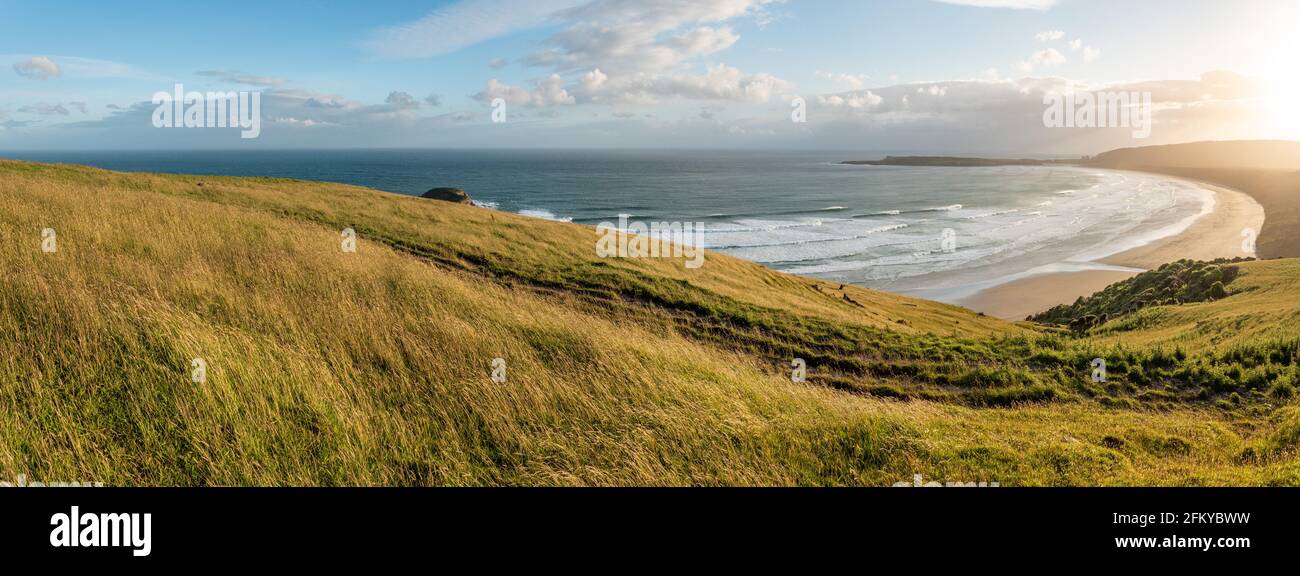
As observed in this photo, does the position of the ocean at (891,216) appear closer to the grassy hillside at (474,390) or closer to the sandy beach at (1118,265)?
the sandy beach at (1118,265)

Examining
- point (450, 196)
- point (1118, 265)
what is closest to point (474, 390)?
point (450, 196)

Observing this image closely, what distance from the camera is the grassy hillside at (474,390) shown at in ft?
16.5

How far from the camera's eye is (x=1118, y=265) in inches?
1987

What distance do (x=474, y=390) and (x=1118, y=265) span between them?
204 feet

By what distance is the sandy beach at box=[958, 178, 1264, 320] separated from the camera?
1553 inches

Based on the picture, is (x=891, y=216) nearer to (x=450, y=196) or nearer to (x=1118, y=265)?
(x=1118, y=265)

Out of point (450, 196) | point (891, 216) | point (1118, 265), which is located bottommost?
point (1118, 265)

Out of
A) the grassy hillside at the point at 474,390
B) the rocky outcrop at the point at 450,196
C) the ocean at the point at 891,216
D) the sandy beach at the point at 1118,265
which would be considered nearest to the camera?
the grassy hillside at the point at 474,390

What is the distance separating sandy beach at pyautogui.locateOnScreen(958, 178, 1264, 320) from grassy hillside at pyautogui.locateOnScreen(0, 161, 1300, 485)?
1025 inches

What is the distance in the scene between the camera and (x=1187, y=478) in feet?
19.9

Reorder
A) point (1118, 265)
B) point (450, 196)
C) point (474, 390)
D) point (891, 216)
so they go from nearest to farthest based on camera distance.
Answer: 1. point (474, 390)
2. point (1118, 265)
3. point (450, 196)
4. point (891, 216)

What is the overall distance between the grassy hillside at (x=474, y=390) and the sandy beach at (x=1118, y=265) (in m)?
26.0

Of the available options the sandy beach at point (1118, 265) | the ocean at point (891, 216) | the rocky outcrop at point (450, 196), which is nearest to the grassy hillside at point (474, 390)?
the sandy beach at point (1118, 265)
